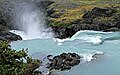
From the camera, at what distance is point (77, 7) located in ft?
274

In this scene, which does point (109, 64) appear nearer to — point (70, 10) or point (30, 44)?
point (30, 44)

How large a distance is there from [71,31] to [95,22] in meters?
5.39

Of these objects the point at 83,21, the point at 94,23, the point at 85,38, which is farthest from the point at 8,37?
the point at 94,23

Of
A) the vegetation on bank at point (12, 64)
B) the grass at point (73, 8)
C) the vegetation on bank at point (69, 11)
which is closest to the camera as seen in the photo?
the vegetation on bank at point (12, 64)

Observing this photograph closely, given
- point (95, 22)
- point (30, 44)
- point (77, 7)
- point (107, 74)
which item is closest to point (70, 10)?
point (77, 7)

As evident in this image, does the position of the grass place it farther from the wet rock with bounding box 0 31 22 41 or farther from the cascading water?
the wet rock with bounding box 0 31 22 41

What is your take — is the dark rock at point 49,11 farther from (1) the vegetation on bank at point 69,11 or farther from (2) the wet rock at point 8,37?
(2) the wet rock at point 8,37

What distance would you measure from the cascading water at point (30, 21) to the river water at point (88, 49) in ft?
29.4

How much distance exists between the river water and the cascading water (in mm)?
8964

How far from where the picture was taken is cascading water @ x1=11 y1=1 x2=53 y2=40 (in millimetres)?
64438

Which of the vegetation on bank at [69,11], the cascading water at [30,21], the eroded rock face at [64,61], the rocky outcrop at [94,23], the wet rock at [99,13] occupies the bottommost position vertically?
the cascading water at [30,21]

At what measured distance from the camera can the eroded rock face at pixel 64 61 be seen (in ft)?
128

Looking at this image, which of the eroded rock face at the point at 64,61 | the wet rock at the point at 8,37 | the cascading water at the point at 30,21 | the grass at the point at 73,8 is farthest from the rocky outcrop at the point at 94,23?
the eroded rock face at the point at 64,61

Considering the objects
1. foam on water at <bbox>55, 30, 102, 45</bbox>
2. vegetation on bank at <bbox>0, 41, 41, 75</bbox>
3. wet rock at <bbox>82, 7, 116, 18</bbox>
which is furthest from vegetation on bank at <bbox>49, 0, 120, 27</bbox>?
vegetation on bank at <bbox>0, 41, 41, 75</bbox>
